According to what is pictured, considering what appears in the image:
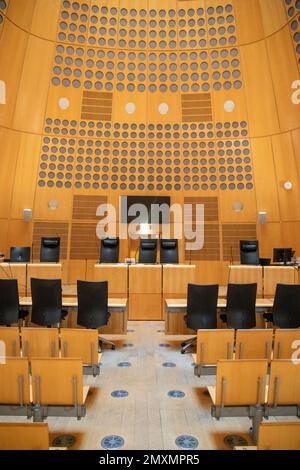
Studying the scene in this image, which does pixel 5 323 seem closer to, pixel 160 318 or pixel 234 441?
pixel 160 318

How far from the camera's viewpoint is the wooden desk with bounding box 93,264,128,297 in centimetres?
694

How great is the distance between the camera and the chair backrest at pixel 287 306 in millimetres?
5051

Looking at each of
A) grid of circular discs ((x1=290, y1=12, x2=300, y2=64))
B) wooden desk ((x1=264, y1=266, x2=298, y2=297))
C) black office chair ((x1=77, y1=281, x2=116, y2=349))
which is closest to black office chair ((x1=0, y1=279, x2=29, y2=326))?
black office chair ((x1=77, y1=281, x2=116, y2=349))

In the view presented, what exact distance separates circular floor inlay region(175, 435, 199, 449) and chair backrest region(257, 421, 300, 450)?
0.89 m

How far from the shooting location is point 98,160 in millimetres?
10930

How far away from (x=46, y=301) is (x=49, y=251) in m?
3.64

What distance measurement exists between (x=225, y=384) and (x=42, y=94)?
9461 millimetres

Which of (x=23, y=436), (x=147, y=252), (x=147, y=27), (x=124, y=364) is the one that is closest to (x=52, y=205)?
(x=147, y=252)

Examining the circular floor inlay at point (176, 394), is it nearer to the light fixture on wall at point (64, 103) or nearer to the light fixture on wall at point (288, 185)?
the light fixture on wall at point (288, 185)

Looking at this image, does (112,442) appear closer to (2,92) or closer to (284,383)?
(284,383)

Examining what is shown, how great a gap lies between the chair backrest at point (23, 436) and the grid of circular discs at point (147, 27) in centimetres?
1032

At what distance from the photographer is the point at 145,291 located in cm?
700

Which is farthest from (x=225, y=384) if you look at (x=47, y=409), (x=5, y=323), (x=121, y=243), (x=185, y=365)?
(x=121, y=243)

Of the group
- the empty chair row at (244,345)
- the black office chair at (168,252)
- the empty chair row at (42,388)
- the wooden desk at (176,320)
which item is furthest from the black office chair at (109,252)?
the empty chair row at (42,388)
